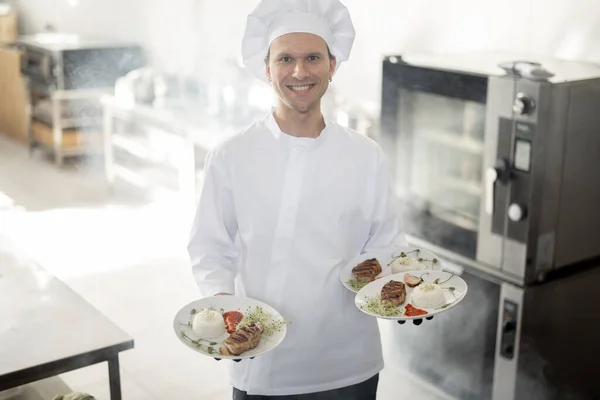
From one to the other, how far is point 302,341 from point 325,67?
20.5 inches

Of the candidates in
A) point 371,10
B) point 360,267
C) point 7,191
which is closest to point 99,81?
point 7,191

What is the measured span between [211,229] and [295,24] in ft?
1.32

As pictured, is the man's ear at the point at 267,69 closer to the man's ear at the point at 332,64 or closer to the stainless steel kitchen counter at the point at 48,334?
the man's ear at the point at 332,64

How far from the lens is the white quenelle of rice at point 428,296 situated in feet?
4.61

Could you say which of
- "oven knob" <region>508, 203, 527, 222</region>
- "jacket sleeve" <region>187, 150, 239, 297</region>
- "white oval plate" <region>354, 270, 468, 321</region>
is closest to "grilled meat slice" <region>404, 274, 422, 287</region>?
"white oval plate" <region>354, 270, 468, 321</region>

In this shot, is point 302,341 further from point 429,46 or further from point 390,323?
point 429,46

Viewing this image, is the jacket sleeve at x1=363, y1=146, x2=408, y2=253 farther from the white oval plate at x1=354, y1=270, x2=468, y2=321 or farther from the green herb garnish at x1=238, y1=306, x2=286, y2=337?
the green herb garnish at x1=238, y1=306, x2=286, y2=337

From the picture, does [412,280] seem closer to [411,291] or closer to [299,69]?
[411,291]

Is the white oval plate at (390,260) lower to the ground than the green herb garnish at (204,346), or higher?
higher

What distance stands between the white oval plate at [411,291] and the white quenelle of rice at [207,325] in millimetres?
250

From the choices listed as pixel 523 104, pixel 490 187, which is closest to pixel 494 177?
pixel 490 187

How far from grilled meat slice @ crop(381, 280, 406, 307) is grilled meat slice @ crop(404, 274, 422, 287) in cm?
2

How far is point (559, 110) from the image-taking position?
1857 mm

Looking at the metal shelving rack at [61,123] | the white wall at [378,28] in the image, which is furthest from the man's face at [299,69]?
the metal shelving rack at [61,123]
